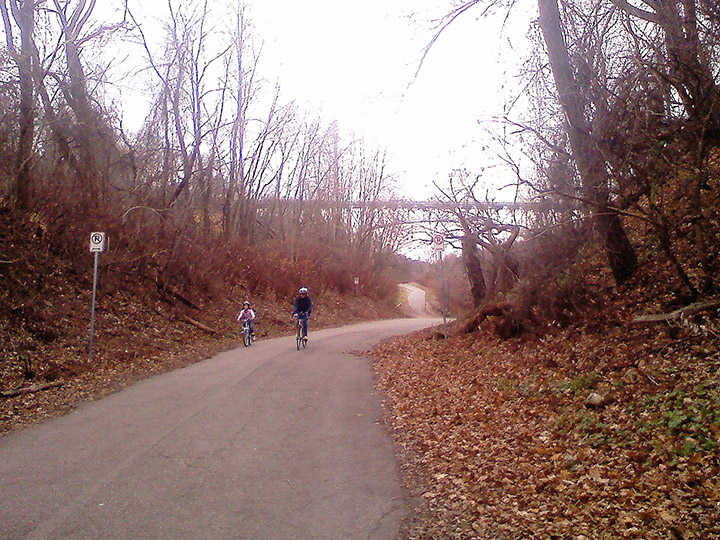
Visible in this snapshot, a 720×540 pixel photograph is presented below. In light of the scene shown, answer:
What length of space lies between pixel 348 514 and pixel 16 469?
3.87 m

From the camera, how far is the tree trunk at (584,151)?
9.59 metres

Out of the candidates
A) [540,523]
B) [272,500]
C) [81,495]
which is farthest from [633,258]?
[81,495]

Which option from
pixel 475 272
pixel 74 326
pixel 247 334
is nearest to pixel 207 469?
pixel 74 326

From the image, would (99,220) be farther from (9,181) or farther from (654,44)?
(654,44)

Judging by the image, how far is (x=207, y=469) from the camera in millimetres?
6422

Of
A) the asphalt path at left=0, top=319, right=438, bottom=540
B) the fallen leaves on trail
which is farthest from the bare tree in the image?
the fallen leaves on trail

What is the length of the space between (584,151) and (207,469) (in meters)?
7.88

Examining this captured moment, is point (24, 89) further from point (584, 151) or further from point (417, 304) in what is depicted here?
point (417, 304)

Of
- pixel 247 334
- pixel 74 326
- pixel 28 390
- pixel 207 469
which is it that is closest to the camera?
pixel 207 469

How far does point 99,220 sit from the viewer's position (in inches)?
762

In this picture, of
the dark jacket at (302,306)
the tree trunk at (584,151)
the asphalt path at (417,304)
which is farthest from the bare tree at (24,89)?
the asphalt path at (417,304)

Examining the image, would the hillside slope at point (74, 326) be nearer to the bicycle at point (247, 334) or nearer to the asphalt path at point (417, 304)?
the bicycle at point (247, 334)

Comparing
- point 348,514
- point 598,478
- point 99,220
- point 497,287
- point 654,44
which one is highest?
point 654,44

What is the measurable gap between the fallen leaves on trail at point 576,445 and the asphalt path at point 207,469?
595 millimetres
